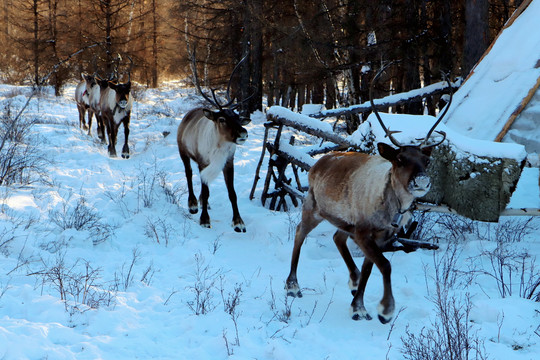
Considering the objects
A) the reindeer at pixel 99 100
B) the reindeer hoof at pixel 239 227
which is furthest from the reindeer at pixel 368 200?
the reindeer at pixel 99 100

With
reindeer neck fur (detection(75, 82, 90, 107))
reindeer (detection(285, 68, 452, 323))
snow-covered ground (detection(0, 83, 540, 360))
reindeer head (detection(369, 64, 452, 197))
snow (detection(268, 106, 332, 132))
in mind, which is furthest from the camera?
reindeer neck fur (detection(75, 82, 90, 107))

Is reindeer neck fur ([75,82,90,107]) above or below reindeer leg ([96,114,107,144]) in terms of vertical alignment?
above

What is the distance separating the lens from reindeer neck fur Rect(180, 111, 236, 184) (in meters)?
7.00

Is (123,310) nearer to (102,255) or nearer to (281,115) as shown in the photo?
(102,255)

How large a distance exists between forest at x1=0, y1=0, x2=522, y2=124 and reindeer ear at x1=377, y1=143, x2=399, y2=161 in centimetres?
309

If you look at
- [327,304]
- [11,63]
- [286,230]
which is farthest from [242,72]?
[11,63]

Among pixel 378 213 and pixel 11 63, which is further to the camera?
pixel 11 63

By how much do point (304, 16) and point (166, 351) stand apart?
13.9 m

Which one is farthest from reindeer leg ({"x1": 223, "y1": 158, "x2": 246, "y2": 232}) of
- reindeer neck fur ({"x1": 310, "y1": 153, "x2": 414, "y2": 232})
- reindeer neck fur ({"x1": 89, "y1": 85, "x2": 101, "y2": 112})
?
reindeer neck fur ({"x1": 89, "y1": 85, "x2": 101, "y2": 112})

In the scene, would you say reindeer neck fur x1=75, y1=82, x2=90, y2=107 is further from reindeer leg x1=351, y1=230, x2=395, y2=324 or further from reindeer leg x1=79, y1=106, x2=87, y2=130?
reindeer leg x1=351, y1=230, x2=395, y2=324

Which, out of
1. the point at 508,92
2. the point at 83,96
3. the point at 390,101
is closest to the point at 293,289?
the point at 508,92

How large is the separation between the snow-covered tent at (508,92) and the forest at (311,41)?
2.03m

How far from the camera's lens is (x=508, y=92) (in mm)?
6652

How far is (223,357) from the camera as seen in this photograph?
127 inches
